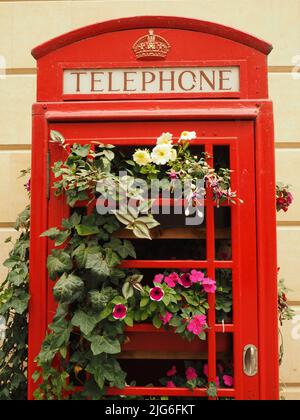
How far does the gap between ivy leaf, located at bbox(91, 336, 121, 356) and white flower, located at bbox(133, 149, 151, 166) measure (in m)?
0.76

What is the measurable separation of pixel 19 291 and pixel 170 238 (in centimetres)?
74

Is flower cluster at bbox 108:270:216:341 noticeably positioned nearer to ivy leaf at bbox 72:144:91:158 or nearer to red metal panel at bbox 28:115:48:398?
red metal panel at bbox 28:115:48:398

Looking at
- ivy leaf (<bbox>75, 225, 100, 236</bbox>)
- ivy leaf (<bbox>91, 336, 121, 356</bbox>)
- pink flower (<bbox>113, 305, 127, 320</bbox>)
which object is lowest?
ivy leaf (<bbox>91, 336, 121, 356</bbox>)

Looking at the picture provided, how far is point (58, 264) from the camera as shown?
2.01 metres

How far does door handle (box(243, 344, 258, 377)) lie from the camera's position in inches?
81.0

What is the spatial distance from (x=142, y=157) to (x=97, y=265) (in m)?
0.50

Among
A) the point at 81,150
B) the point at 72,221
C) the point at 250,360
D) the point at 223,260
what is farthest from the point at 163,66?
the point at 250,360

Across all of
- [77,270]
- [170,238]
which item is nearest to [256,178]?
[170,238]

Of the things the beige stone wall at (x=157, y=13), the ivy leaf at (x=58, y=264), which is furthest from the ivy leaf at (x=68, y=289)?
the beige stone wall at (x=157, y=13)

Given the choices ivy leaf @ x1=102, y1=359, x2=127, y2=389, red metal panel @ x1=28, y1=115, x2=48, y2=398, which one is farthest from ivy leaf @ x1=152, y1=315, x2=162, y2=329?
red metal panel @ x1=28, y1=115, x2=48, y2=398

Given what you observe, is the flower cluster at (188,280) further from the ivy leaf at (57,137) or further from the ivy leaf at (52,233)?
the ivy leaf at (57,137)

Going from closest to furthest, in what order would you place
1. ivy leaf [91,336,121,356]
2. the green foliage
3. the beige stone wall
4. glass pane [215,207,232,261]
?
ivy leaf [91,336,121,356] → glass pane [215,207,232,261] → the green foliage → the beige stone wall
